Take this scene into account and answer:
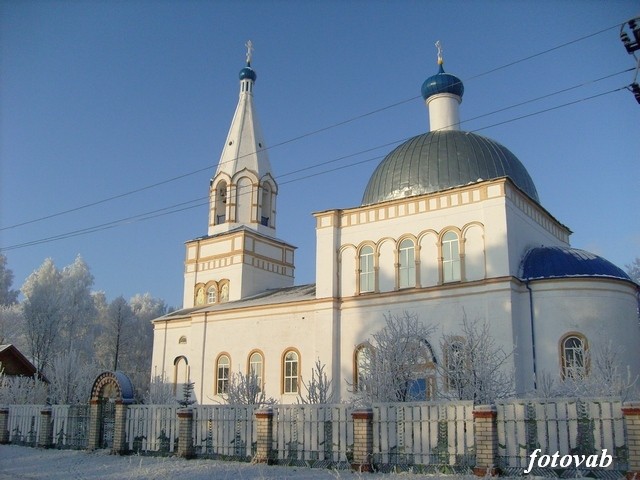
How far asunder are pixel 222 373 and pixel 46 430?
27.3 ft

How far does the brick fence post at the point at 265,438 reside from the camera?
13117 millimetres

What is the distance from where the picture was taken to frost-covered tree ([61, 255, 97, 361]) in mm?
40312

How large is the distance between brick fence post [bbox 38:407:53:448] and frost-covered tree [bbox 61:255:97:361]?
72.5 feet

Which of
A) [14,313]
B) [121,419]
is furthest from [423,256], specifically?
[14,313]

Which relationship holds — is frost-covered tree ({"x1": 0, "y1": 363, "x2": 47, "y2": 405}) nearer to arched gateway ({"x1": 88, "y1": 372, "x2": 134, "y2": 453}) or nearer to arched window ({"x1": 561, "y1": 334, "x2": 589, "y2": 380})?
arched gateway ({"x1": 88, "y1": 372, "x2": 134, "y2": 453})

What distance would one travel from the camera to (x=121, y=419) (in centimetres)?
1602

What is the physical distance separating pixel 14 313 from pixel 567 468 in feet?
121

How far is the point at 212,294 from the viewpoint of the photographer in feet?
96.0

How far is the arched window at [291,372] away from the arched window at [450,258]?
6.61 meters

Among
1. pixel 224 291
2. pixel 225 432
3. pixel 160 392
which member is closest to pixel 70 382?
pixel 160 392

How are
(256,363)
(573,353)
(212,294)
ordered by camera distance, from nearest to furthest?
(573,353) → (256,363) → (212,294)

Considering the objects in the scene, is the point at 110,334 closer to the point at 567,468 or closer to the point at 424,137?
the point at 424,137

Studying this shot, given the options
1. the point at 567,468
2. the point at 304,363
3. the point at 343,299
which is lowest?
the point at 567,468

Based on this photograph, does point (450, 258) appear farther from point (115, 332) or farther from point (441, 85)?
point (115, 332)
